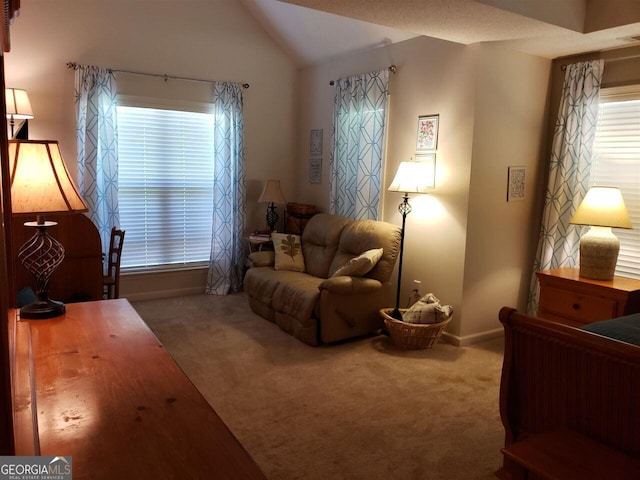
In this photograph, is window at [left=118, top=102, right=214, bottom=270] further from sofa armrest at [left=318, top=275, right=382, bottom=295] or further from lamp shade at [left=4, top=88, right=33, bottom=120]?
sofa armrest at [left=318, top=275, right=382, bottom=295]

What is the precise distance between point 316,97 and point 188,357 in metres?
3.37

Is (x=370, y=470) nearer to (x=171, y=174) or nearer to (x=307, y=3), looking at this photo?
(x=307, y=3)

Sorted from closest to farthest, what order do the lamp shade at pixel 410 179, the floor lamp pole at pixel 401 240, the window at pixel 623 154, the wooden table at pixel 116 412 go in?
the wooden table at pixel 116 412 < the window at pixel 623 154 < the lamp shade at pixel 410 179 < the floor lamp pole at pixel 401 240

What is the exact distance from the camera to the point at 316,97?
570 cm

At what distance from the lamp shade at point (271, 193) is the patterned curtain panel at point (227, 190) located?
31 cm

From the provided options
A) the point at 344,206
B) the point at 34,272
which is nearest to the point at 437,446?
the point at 34,272

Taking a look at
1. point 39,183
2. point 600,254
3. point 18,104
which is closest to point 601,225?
point 600,254

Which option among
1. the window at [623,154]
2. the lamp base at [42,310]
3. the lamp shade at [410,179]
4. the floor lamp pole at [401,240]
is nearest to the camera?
the lamp base at [42,310]

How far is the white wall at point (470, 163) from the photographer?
4.00m

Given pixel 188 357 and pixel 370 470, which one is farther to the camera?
pixel 188 357

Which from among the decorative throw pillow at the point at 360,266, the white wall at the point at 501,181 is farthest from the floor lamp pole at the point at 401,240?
the white wall at the point at 501,181

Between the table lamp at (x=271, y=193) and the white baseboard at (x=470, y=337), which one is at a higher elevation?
the table lamp at (x=271, y=193)

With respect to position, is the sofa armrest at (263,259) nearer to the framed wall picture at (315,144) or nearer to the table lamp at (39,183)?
the framed wall picture at (315,144)

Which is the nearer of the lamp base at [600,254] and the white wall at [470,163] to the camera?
the lamp base at [600,254]
